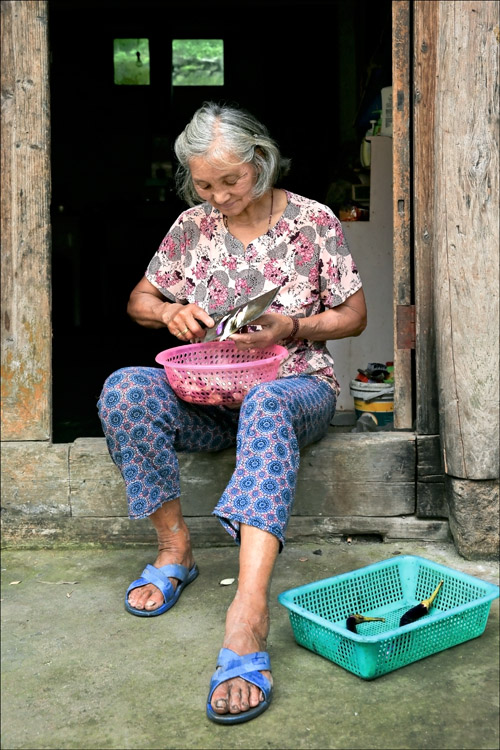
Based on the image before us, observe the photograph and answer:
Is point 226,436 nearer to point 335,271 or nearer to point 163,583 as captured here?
point 163,583

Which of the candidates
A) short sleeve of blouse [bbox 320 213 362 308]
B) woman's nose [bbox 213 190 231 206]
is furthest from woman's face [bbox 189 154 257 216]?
short sleeve of blouse [bbox 320 213 362 308]

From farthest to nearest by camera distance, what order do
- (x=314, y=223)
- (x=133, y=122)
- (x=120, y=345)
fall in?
(x=133, y=122), (x=120, y=345), (x=314, y=223)

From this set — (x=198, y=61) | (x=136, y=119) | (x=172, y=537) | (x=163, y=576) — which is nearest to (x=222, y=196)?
(x=172, y=537)

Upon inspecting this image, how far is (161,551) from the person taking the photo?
271 cm

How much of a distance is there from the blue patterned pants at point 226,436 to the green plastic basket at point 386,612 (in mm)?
270

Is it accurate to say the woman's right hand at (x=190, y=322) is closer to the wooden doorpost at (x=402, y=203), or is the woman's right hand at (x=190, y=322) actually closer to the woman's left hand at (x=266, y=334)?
the woman's left hand at (x=266, y=334)

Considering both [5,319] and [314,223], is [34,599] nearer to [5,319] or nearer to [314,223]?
[5,319]

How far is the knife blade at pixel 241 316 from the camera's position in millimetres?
2332

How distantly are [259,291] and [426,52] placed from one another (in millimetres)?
1019

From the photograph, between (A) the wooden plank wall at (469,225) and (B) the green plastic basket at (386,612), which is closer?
(B) the green plastic basket at (386,612)

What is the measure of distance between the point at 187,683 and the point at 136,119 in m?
10.3

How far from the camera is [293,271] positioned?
9.23 feet

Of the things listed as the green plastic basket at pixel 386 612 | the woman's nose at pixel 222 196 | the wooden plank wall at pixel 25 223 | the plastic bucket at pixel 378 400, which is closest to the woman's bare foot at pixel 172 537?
the green plastic basket at pixel 386 612

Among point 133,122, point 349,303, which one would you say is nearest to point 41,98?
point 349,303
